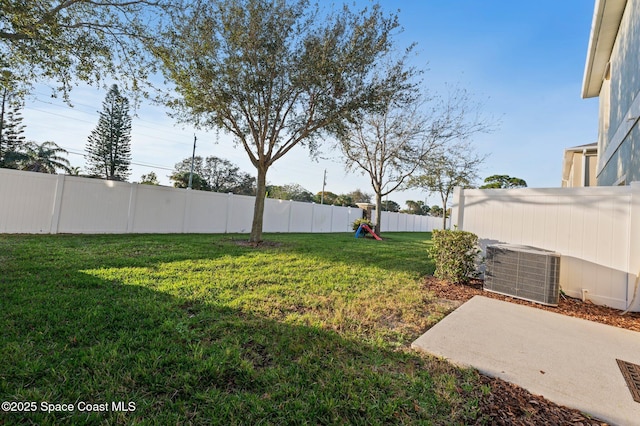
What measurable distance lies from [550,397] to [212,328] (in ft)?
8.61

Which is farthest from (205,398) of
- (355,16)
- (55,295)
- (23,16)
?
(355,16)

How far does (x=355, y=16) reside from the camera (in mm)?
7449

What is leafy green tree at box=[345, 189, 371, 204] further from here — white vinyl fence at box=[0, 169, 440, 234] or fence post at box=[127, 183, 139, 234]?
fence post at box=[127, 183, 139, 234]

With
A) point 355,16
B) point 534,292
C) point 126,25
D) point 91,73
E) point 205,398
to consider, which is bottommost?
point 205,398

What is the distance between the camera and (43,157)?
22.7 meters

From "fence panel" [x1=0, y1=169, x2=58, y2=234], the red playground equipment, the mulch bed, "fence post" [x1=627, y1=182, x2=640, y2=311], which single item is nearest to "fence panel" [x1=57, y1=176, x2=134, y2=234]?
"fence panel" [x1=0, y1=169, x2=58, y2=234]

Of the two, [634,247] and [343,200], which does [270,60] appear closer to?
[634,247]

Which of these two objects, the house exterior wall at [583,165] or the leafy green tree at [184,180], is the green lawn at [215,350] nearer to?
the house exterior wall at [583,165]

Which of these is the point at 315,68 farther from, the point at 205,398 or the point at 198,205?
the point at 205,398

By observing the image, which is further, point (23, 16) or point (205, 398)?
point (23, 16)

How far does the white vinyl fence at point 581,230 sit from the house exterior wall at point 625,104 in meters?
1.34

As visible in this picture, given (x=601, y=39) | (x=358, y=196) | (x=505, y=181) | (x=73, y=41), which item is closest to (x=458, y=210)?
(x=601, y=39)

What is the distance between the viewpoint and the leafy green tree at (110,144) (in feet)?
93.4

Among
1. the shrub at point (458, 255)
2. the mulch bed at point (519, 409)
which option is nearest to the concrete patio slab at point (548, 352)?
the mulch bed at point (519, 409)
